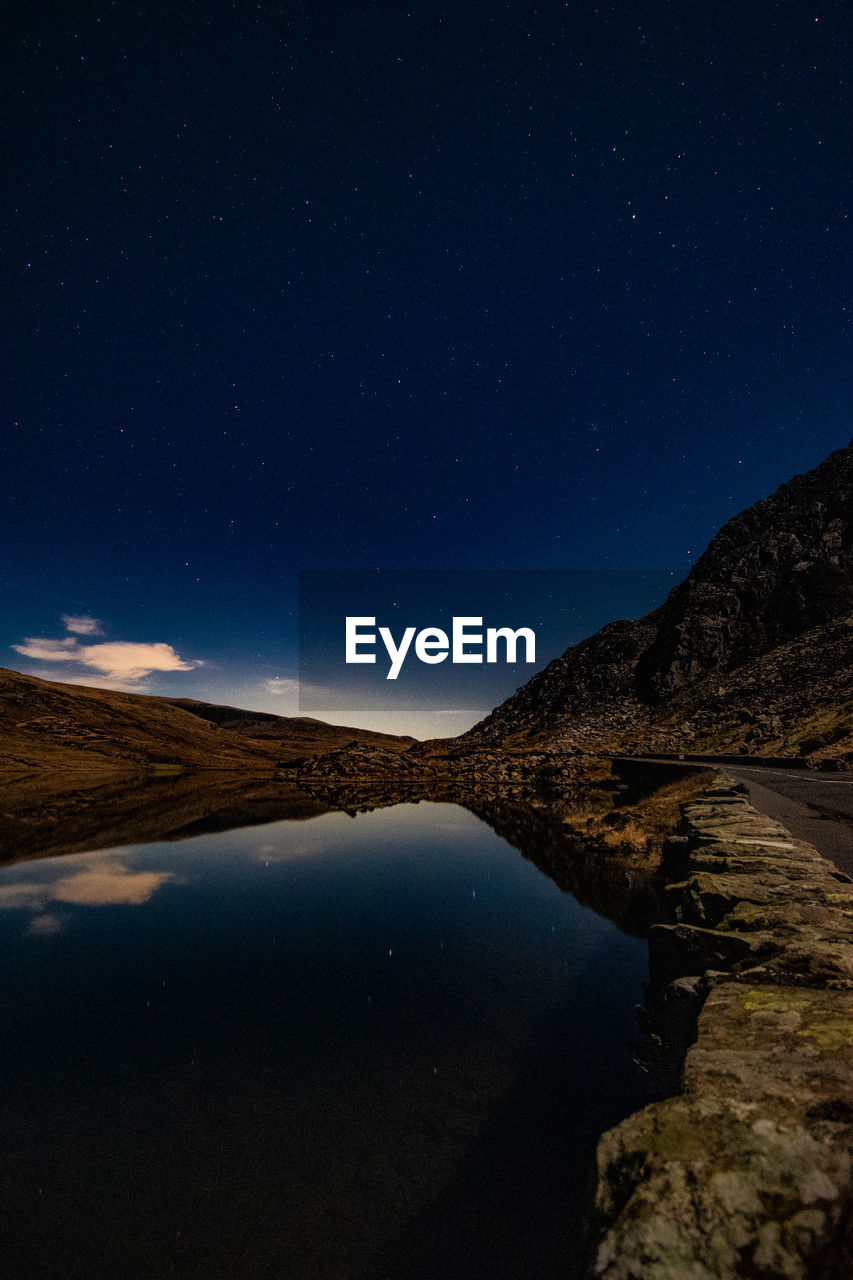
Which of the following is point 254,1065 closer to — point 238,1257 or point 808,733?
point 238,1257

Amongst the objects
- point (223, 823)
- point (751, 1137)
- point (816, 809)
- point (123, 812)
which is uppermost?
point (751, 1137)

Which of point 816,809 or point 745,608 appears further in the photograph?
point 745,608

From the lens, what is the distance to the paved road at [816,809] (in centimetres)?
1242

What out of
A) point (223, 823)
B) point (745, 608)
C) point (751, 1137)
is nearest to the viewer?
point (751, 1137)

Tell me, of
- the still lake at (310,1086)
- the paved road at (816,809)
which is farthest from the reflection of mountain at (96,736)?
the still lake at (310,1086)

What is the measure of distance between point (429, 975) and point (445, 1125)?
4.91m

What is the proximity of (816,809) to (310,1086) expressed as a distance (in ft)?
62.6

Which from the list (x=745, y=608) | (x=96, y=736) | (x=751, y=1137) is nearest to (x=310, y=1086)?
(x=751, y=1137)

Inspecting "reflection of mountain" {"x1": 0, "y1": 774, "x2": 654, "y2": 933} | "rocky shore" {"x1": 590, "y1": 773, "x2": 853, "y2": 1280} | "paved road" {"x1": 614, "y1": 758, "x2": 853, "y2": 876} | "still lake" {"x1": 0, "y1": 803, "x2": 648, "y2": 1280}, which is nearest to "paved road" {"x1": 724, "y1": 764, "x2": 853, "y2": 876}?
"paved road" {"x1": 614, "y1": 758, "x2": 853, "y2": 876}

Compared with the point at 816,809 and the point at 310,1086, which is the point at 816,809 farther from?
the point at 310,1086

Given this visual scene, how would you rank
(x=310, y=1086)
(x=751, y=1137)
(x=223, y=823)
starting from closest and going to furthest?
1. (x=751, y=1137)
2. (x=310, y=1086)
3. (x=223, y=823)

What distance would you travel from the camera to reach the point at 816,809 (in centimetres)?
1845

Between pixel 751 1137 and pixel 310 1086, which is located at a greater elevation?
pixel 751 1137

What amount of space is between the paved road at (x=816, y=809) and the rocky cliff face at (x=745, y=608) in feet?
251
